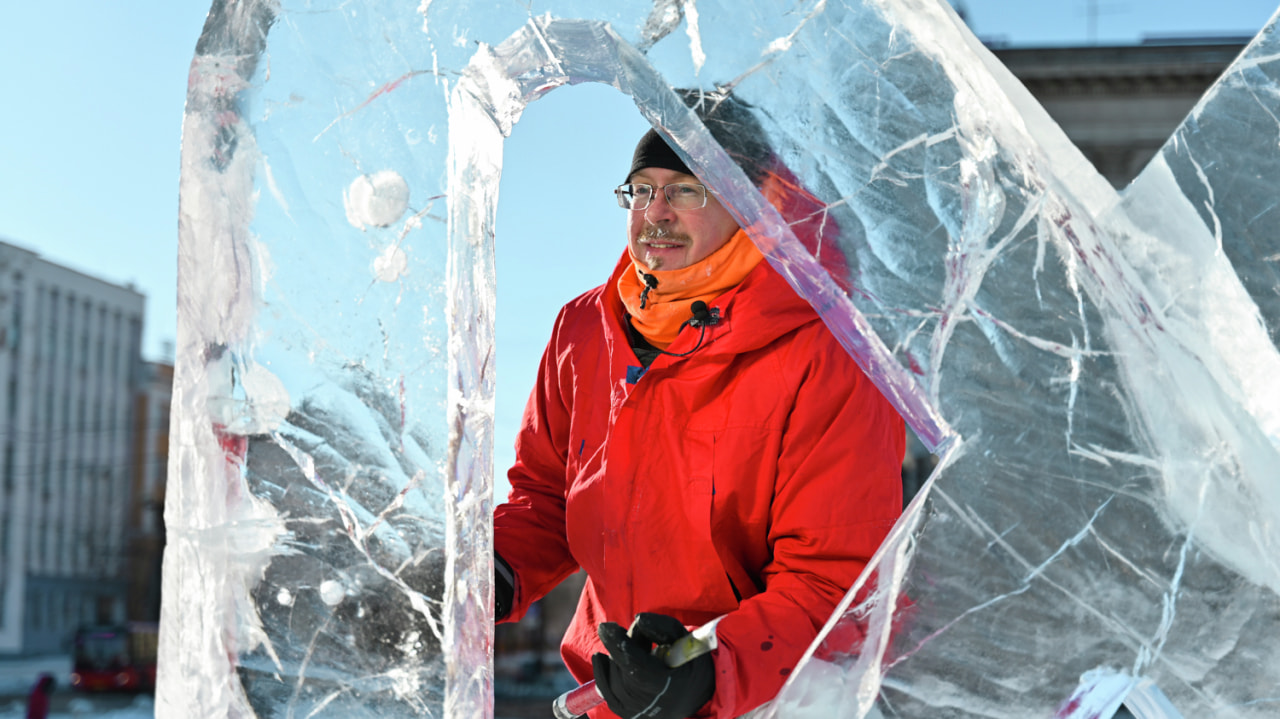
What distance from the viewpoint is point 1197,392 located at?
3.79 ft

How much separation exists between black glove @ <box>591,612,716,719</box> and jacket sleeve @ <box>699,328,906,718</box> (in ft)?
0.10

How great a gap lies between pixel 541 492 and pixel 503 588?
260 mm

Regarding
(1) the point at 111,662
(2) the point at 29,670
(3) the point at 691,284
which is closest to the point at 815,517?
(3) the point at 691,284

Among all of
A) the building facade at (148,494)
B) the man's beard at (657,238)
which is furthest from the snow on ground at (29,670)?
the man's beard at (657,238)

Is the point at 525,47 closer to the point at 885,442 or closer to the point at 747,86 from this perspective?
the point at 747,86

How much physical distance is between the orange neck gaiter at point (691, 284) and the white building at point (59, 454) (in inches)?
1303

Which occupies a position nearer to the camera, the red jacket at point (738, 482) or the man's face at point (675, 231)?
the red jacket at point (738, 482)

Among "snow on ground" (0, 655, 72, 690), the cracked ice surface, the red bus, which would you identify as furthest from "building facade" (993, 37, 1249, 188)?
"snow on ground" (0, 655, 72, 690)

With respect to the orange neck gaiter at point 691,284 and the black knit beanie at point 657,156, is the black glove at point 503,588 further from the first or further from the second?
the black knit beanie at point 657,156

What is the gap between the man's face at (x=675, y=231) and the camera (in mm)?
1705

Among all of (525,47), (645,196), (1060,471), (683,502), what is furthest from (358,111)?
(1060,471)

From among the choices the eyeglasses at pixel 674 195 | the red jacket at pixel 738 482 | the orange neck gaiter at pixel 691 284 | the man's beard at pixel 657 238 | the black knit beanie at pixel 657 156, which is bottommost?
the red jacket at pixel 738 482

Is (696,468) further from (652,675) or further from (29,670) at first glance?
(29,670)

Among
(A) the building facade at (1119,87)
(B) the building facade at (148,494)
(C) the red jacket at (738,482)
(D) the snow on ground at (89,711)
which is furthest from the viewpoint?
(B) the building facade at (148,494)
